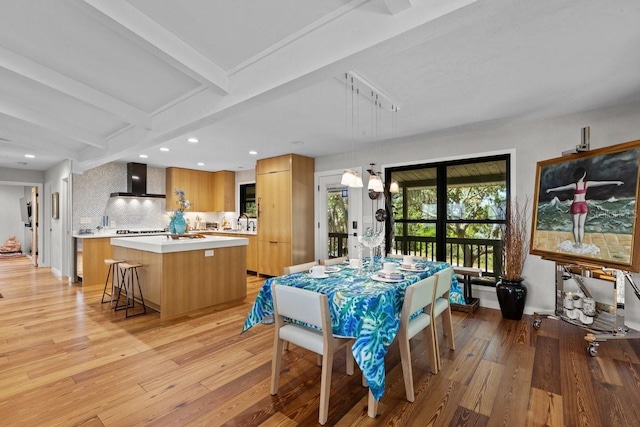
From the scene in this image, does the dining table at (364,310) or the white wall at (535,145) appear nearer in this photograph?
the dining table at (364,310)

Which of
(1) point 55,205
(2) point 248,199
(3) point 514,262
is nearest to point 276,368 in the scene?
(3) point 514,262

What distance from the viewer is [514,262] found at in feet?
11.8

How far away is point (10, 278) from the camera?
231 inches

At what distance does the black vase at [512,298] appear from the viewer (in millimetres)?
3512

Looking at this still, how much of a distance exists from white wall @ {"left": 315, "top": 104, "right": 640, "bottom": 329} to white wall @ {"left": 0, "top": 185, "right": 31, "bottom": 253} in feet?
41.3

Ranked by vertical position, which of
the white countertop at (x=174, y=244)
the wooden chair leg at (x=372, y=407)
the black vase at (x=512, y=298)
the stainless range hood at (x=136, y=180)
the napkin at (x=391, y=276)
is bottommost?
the wooden chair leg at (x=372, y=407)

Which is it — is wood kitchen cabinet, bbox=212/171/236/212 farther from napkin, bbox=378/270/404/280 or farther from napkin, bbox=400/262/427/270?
napkin, bbox=378/270/404/280

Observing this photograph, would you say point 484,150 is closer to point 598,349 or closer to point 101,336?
point 598,349

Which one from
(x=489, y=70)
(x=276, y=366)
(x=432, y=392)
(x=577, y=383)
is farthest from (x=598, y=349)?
(x=276, y=366)

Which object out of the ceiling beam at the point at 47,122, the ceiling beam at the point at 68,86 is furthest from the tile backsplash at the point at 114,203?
the ceiling beam at the point at 68,86

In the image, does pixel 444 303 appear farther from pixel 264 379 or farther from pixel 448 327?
pixel 264 379

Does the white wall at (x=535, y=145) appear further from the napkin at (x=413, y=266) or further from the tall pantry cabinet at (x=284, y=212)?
the tall pantry cabinet at (x=284, y=212)

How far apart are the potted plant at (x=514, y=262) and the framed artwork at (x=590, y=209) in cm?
23

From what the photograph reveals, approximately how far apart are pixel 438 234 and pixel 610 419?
111 inches
